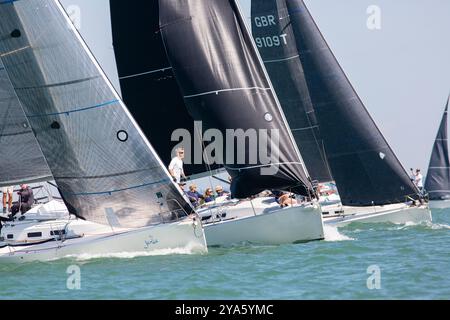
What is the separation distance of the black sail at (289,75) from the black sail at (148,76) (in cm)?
417

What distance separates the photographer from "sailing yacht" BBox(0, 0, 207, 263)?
20.5 m

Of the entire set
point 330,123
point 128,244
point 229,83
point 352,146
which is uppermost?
point 229,83

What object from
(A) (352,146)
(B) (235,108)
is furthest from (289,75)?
(B) (235,108)

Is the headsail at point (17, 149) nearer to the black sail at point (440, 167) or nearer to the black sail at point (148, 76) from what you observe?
the black sail at point (148, 76)

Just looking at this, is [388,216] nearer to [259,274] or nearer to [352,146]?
[352,146]

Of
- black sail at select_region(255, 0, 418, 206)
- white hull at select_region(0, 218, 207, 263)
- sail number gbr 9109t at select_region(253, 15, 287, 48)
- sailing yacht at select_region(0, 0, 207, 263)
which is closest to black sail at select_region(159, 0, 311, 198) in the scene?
sailing yacht at select_region(0, 0, 207, 263)

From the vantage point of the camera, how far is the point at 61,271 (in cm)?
1914

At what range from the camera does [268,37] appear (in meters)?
29.5

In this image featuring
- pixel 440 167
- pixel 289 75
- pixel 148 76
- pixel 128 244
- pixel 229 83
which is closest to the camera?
pixel 128 244

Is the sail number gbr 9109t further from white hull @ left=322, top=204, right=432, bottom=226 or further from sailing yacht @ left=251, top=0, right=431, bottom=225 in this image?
white hull @ left=322, top=204, right=432, bottom=226

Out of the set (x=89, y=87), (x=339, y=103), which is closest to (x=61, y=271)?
(x=89, y=87)

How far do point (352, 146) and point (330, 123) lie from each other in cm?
90

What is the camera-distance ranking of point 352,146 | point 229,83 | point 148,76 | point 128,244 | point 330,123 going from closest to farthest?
1. point 128,244
2. point 229,83
3. point 148,76
4. point 352,146
5. point 330,123
